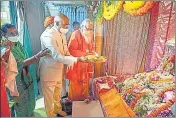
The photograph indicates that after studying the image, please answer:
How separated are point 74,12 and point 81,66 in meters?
0.46

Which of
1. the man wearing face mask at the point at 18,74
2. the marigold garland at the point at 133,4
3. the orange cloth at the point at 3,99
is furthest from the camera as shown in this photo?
the marigold garland at the point at 133,4

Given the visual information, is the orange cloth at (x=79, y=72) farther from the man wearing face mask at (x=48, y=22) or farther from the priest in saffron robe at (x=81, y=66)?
the man wearing face mask at (x=48, y=22)

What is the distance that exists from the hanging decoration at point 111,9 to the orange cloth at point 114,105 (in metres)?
0.65

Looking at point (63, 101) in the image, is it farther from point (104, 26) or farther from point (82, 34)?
point (104, 26)

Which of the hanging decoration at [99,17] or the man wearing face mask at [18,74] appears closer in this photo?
the man wearing face mask at [18,74]

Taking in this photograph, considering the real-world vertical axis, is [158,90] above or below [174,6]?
below

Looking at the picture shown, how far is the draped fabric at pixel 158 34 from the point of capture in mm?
1712

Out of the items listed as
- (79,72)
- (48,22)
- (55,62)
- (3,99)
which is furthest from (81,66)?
(3,99)

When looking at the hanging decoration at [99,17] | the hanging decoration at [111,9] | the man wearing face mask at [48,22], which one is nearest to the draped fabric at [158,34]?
the hanging decoration at [111,9]

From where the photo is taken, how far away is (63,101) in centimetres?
180

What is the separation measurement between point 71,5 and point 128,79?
30.6 inches

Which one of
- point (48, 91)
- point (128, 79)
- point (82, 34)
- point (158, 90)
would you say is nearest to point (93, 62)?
point (82, 34)

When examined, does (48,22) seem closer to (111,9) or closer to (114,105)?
(111,9)

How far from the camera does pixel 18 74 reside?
1.63 metres
